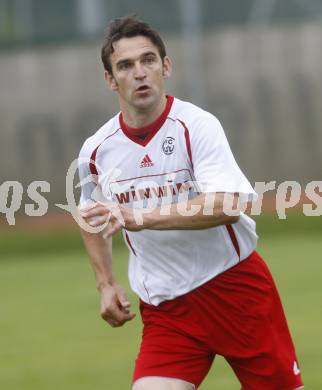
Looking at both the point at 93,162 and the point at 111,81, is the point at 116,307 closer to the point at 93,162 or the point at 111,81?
the point at 93,162

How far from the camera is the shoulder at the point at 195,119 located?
534cm

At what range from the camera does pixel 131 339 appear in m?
10.3

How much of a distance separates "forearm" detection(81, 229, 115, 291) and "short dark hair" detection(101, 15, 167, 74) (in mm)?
870

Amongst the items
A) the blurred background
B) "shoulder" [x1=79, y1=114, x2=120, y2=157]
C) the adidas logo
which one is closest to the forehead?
"shoulder" [x1=79, y1=114, x2=120, y2=157]

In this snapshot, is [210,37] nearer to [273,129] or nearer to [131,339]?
[273,129]

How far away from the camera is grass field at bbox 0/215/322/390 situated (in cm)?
862

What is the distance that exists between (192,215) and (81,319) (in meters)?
6.69

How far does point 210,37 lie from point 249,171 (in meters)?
2.73

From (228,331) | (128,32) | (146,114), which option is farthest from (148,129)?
(228,331)

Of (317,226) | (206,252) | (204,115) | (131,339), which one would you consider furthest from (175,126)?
(317,226)

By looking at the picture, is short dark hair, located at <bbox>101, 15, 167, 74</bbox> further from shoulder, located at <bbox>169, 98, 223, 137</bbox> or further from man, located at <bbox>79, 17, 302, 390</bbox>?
shoulder, located at <bbox>169, 98, 223, 137</bbox>

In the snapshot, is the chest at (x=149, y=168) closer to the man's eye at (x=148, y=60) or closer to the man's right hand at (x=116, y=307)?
the man's eye at (x=148, y=60)

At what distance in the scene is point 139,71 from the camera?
543cm

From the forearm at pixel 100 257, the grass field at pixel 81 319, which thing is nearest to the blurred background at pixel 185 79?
the grass field at pixel 81 319
